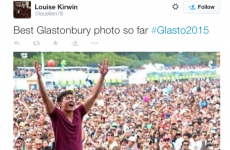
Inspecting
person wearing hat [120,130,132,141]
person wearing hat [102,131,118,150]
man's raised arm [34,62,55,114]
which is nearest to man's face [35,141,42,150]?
person wearing hat [102,131,118,150]

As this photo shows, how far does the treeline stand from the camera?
8.20 meters

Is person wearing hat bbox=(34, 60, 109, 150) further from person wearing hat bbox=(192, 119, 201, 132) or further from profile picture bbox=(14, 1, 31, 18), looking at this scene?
person wearing hat bbox=(192, 119, 201, 132)

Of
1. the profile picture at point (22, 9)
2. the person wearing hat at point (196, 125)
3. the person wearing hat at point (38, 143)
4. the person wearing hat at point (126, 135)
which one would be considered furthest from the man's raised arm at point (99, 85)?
the person wearing hat at point (196, 125)

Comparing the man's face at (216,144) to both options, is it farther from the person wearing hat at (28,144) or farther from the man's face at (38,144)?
the person wearing hat at (28,144)

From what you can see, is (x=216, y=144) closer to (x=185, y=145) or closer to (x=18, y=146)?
(x=185, y=145)

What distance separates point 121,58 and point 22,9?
1.28 meters

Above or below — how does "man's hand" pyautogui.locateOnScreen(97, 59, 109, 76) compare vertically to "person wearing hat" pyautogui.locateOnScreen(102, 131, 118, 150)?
above

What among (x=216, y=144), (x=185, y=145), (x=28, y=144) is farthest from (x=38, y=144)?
(x=216, y=144)

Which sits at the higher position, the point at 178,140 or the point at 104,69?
the point at 104,69

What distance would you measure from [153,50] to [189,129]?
1.63 metres

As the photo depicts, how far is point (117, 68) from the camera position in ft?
29.2

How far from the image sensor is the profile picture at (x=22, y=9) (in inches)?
309

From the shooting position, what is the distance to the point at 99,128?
9797 millimetres

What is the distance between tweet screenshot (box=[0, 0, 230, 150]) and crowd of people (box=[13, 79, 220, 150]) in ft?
0.05
